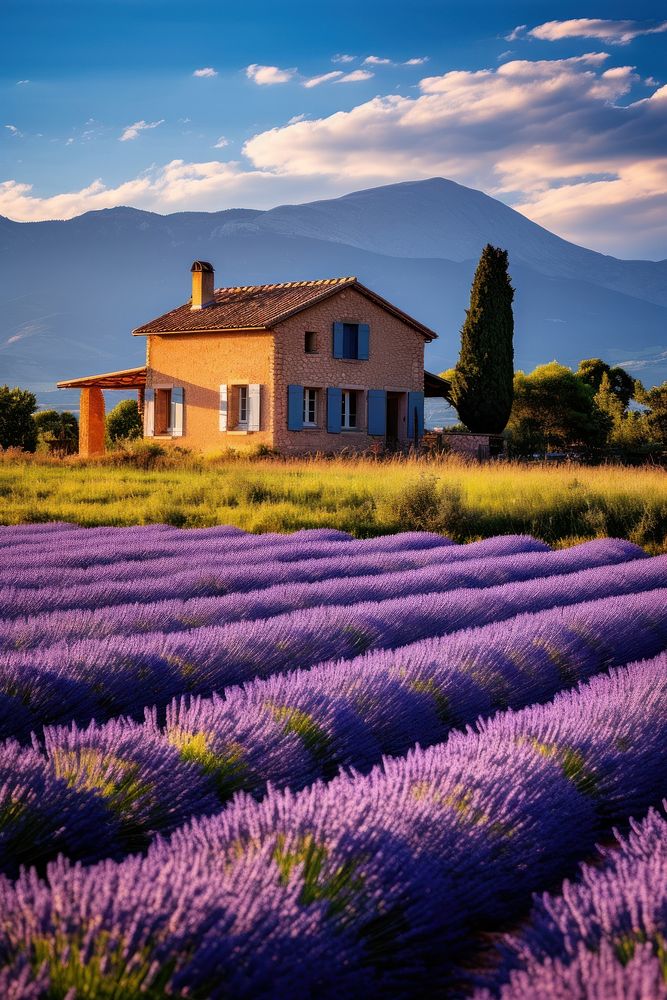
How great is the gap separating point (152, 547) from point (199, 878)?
6930 millimetres

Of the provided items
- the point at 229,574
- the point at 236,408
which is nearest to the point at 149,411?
the point at 236,408

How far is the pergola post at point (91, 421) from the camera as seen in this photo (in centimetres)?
2870

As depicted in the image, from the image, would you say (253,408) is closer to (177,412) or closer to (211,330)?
(211,330)

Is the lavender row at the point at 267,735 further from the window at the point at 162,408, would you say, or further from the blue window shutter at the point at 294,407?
the window at the point at 162,408

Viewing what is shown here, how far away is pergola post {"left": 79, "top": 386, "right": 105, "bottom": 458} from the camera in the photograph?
28703mm

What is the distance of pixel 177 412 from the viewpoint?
91.0 feet

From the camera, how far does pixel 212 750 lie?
3.12 m

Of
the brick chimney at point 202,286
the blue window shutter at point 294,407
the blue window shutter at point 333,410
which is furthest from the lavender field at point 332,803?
the brick chimney at point 202,286

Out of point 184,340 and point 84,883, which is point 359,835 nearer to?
point 84,883

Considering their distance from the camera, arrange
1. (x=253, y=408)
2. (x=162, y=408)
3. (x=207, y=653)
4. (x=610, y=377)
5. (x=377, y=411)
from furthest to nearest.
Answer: (x=610, y=377) → (x=162, y=408) → (x=377, y=411) → (x=253, y=408) → (x=207, y=653)

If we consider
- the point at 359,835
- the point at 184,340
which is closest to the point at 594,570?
the point at 359,835

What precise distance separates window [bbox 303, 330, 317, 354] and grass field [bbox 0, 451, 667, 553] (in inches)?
442

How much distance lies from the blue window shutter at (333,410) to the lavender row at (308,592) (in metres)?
16.9

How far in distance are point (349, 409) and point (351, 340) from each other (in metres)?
1.94
